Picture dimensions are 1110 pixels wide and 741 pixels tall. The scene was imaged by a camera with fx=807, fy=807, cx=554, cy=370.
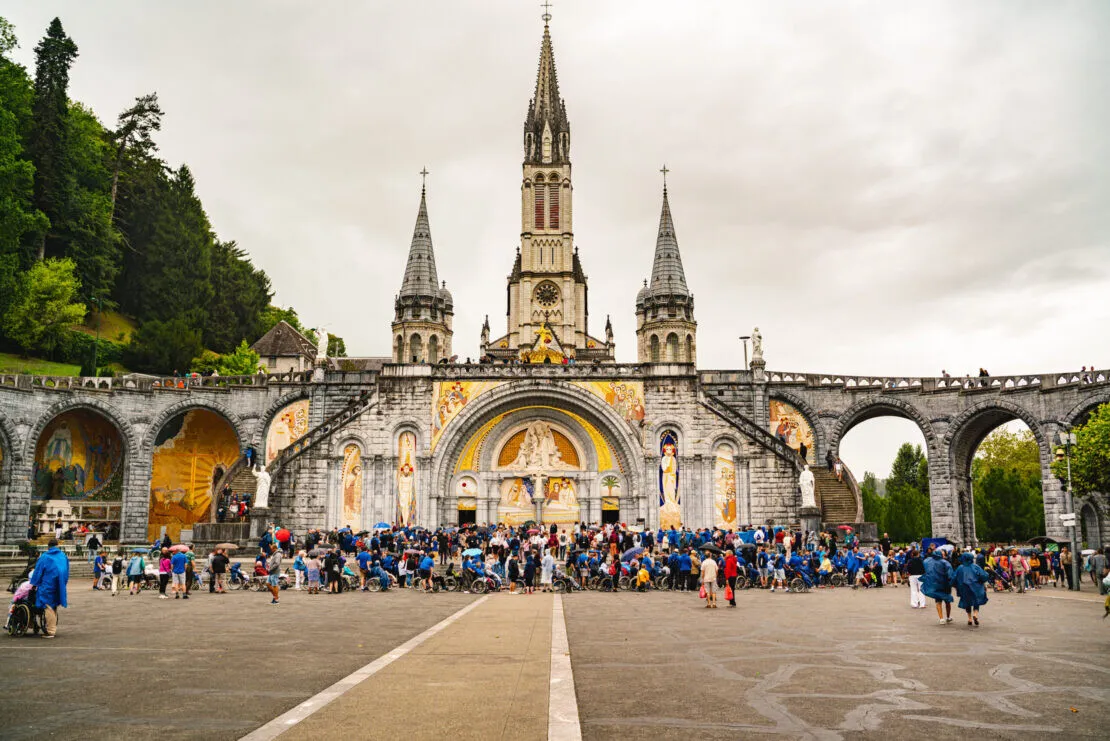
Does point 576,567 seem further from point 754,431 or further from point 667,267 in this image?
point 667,267

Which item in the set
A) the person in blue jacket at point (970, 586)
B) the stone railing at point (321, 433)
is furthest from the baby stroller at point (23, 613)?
the stone railing at point (321, 433)

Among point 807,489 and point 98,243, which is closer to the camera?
point 807,489

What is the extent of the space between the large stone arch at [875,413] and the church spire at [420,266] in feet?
102

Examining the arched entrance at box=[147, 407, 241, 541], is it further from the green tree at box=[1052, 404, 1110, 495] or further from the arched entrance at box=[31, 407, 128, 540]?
the green tree at box=[1052, 404, 1110, 495]

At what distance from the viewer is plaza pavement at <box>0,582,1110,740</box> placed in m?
6.70

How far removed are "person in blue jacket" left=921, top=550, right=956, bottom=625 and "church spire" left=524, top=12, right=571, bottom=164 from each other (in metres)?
66.0

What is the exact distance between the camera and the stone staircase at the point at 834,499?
38.0m

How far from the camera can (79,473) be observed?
39500 millimetres

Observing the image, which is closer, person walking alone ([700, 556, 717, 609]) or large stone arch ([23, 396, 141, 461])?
person walking alone ([700, 556, 717, 609])

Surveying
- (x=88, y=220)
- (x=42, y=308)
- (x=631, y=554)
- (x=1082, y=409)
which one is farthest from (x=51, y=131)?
(x=1082, y=409)

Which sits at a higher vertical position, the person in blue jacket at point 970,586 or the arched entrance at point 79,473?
the arched entrance at point 79,473

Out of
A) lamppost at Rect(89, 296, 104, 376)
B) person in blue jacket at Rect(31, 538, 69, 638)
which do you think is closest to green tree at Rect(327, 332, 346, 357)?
lamppost at Rect(89, 296, 104, 376)

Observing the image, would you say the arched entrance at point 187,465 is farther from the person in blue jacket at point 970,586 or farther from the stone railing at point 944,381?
the person in blue jacket at point 970,586

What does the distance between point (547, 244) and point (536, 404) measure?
39.5 meters
